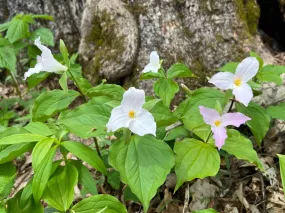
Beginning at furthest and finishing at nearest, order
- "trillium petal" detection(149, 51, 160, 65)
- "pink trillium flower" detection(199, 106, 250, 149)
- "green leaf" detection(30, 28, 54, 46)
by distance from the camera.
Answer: "green leaf" detection(30, 28, 54, 46)
"trillium petal" detection(149, 51, 160, 65)
"pink trillium flower" detection(199, 106, 250, 149)

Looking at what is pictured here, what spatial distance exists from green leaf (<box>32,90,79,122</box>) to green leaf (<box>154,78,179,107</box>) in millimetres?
514

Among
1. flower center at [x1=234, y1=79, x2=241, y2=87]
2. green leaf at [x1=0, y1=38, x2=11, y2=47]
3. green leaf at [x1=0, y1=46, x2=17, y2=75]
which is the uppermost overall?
flower center at [x1=234, y1=79, x2=241, y2=87]

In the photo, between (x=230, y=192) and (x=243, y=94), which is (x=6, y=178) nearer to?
(x=243, y=94)

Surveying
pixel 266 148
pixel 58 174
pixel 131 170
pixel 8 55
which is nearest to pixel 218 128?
pixel 131 170

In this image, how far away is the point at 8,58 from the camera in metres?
2.89

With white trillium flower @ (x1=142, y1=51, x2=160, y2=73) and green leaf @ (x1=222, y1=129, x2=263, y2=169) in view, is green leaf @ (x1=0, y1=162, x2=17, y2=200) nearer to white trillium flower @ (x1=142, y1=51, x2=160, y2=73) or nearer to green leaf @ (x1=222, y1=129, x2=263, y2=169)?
white trillium flower @ (x1=142, y1=51, x2=160, y2=73)

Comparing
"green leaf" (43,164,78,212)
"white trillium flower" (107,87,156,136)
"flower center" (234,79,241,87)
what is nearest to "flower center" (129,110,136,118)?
"white trillium flower" (107,87,156,136)

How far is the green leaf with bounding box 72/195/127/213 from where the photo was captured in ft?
4.99

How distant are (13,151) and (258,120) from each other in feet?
4.40

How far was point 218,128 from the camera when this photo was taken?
58.3 inches

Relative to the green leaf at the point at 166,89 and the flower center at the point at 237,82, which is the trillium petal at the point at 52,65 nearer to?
the green leaf at the point at 166,89

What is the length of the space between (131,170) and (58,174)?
0.40 m

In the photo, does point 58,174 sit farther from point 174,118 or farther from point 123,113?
point 174,118

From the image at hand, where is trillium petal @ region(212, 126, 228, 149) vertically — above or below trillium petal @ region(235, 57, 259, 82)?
below
